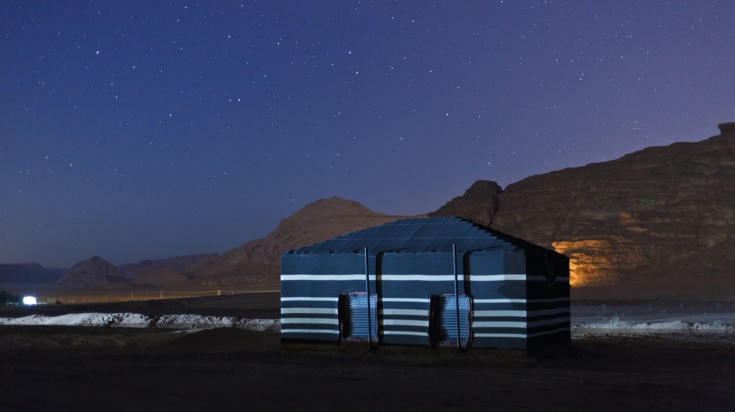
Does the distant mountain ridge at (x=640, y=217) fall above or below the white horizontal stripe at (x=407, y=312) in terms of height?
above

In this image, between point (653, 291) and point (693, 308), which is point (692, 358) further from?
point (653, 291)

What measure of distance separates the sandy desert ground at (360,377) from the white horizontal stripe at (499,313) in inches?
33.6

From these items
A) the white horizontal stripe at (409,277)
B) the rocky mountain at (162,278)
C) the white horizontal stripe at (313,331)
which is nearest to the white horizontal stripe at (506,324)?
the white horizontal stripe at (409,277)

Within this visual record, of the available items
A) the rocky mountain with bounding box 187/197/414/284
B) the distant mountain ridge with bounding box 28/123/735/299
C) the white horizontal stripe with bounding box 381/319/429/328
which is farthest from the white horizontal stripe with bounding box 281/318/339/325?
the rocky mountain with bounding box 187/197/414/284

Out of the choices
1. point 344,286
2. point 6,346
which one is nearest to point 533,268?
point 344,286

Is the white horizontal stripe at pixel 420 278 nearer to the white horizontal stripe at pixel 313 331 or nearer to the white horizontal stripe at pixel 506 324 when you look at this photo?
the white horizontal stripe at pixel 506 324

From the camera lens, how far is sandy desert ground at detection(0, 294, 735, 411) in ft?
40.9

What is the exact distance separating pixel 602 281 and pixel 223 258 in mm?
135699

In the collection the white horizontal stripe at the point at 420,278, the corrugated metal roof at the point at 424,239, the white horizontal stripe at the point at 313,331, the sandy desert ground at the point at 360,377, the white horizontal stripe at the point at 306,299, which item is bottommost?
the sandy desert ground at the point at 360,377

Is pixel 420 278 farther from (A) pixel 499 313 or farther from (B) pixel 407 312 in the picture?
(A) pixel 499 313

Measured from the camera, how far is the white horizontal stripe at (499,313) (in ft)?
59.6

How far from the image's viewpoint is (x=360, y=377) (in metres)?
15.6

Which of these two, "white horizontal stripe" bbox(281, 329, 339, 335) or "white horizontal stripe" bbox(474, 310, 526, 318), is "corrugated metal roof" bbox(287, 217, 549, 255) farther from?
"white horizontal stripe" bbox(281, 329, 339, 335)

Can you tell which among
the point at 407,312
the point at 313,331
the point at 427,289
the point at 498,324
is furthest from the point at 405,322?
the point at 313,331
